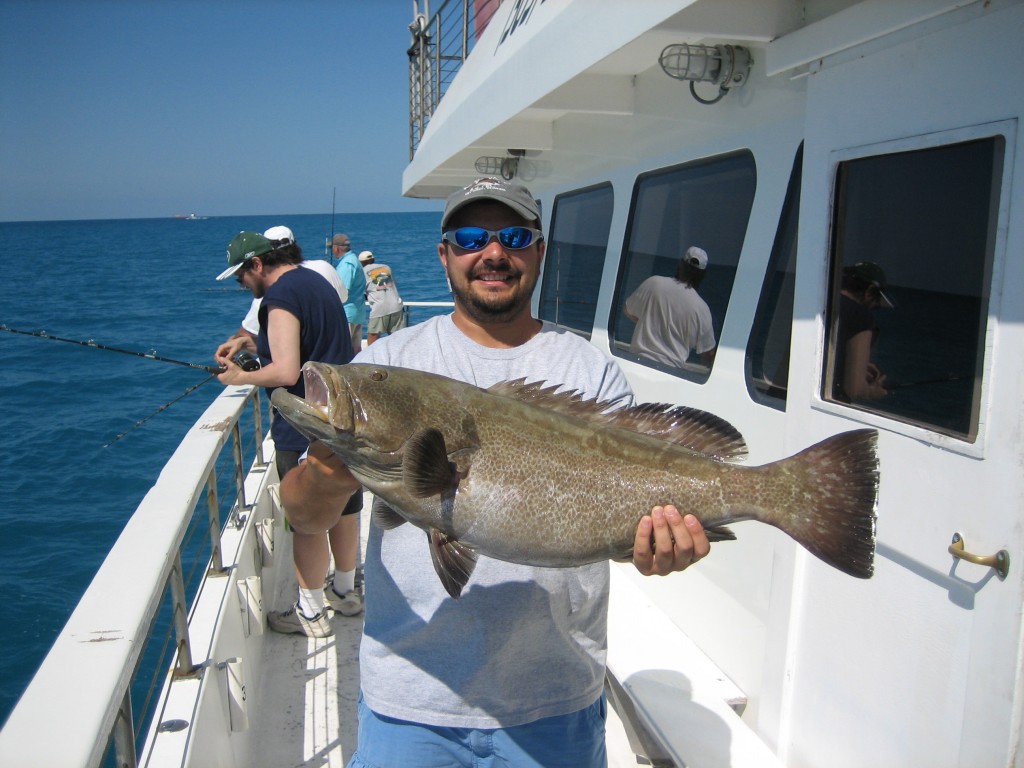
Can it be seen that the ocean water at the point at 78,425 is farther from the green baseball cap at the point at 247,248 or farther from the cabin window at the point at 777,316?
the green baseball cap at the point at 247,248

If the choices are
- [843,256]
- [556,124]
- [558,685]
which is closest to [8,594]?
[556,124]

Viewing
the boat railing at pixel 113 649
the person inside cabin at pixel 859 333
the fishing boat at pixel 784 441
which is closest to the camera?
the boat railing at pixel 113 649

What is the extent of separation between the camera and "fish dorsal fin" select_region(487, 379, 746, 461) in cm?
210

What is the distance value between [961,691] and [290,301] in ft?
11.4

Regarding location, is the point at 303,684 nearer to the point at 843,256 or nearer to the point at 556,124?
the point at 843,256

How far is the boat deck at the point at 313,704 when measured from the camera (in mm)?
3566

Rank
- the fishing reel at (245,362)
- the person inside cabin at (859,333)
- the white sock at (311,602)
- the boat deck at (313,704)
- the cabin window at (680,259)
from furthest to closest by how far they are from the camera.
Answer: the fishing reel at (245,362)
the white sock at (311,602)
the cabin window at (680,259)
the boat deck at (313,704)
the person inside cabin at (859,333)

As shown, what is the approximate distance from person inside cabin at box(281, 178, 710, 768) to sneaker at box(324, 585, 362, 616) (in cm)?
261

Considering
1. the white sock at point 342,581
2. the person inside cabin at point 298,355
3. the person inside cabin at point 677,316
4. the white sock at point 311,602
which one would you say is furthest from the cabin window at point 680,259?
the white sock at point 311,602

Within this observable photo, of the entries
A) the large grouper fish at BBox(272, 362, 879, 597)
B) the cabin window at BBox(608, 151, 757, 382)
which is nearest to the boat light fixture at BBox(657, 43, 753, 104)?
the cabin window at BBox(608, 151, 757, 382)

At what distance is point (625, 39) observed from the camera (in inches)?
121

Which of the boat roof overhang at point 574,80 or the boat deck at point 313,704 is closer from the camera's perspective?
the boat roof overhang at point 574,80

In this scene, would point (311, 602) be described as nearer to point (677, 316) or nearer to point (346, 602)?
point (346, 602)

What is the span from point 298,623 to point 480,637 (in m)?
2.81
